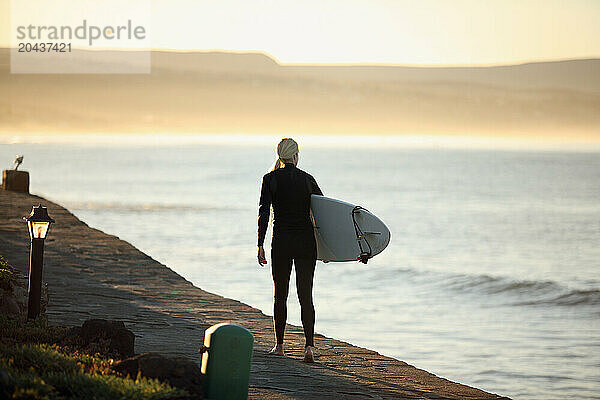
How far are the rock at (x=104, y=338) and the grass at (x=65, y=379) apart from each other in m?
0.22

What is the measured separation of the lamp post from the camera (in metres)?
8.37

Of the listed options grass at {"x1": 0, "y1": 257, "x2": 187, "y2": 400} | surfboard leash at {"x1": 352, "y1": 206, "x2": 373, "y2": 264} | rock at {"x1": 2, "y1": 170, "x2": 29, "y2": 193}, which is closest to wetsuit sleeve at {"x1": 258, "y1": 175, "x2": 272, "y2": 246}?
surfboard leash at {"x1": 352, "y1": 206, "x2": 373, "y2": 264}

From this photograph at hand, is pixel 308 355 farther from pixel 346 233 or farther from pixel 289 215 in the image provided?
pixel 289 215

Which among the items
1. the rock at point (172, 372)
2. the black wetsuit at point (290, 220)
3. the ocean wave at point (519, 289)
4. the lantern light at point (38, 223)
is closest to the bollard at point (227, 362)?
the rock at point (172, 372)

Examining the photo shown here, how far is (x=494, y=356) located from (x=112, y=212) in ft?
121

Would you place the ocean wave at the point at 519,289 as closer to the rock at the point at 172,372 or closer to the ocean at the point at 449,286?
the ocean at the point at 449,286

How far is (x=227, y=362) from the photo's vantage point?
610 cm

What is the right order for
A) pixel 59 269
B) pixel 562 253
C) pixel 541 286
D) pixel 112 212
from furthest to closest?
1. pixel 112 212
2. pixel 562 253
3. pixel 541 286
4. pixel 59 269

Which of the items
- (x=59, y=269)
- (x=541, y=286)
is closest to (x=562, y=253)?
(x=541, y=286)

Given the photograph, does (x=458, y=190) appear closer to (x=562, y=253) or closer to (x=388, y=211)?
(x=388, y=211)

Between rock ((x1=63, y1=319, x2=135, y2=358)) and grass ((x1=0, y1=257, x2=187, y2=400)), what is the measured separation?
219 mm

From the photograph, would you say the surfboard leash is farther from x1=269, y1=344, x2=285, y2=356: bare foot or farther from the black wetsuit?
x1=269, y1=344, x2=285, y2=356: bare foot

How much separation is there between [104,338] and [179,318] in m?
3.53

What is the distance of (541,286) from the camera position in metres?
24.2
